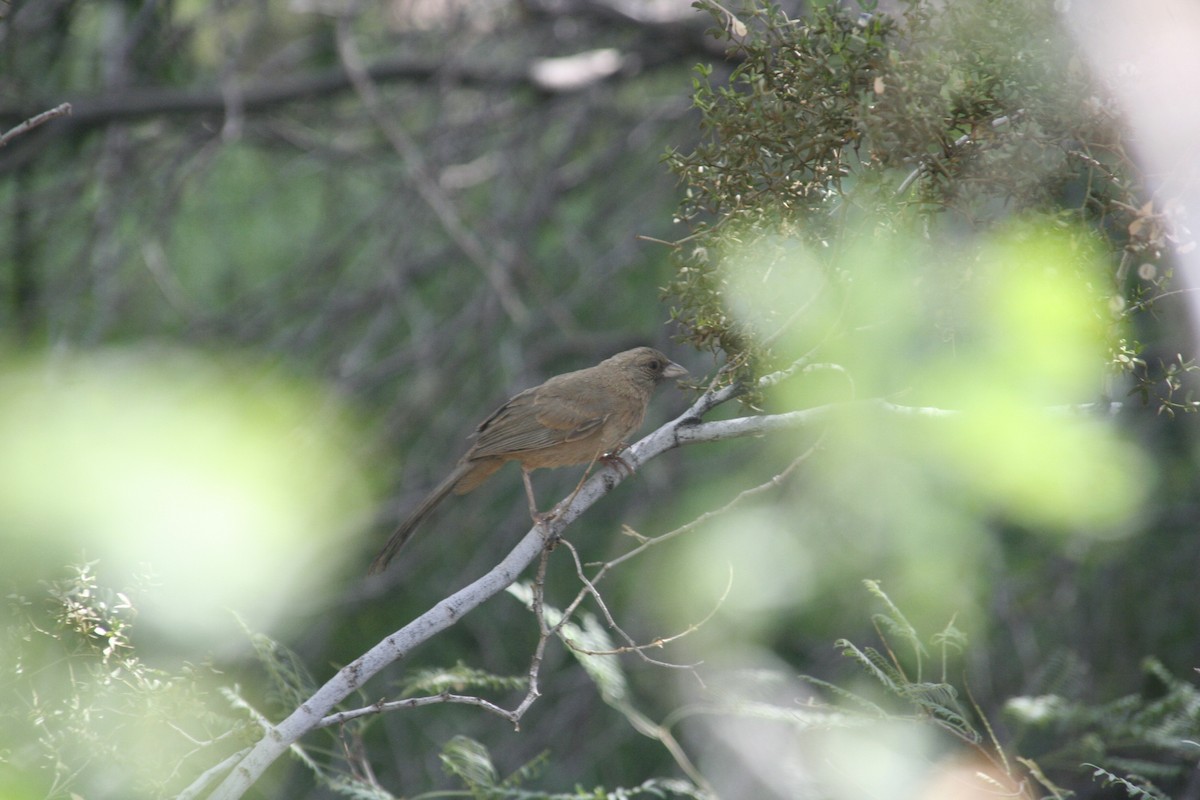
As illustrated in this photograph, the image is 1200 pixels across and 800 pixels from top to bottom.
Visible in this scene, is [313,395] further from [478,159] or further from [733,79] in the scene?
[733,79]

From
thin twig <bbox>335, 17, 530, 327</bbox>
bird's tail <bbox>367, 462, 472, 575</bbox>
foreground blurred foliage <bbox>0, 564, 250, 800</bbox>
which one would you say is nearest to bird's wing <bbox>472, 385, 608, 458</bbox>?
bird's tail <bbox>367, 462, 472, 575</bbox>

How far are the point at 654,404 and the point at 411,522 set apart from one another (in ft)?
8.38

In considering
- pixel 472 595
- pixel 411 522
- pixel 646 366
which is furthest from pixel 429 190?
pixel 472 595

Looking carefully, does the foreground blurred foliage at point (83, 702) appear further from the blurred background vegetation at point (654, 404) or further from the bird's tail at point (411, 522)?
the bird's tail at point (411, 522)

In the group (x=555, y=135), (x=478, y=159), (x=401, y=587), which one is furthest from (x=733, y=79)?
(x=555, y=135)

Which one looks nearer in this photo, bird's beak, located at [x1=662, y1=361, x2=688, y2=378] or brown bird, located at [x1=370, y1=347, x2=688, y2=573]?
brown bird, located at [x1=370, y1=347, x2=688, y2=573]

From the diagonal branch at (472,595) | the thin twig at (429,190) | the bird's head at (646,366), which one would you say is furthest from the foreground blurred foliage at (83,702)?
the thin twig at (429,190)

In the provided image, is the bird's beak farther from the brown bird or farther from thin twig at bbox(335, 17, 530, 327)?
thin twig at bbox(335, 17, 530, 327)

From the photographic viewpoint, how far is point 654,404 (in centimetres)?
557

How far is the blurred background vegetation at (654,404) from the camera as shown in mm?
2113

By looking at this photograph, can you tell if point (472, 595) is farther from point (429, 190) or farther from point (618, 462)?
point (429, 190)

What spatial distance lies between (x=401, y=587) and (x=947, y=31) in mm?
4787

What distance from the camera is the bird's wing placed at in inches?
139

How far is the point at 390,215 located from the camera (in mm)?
6562
